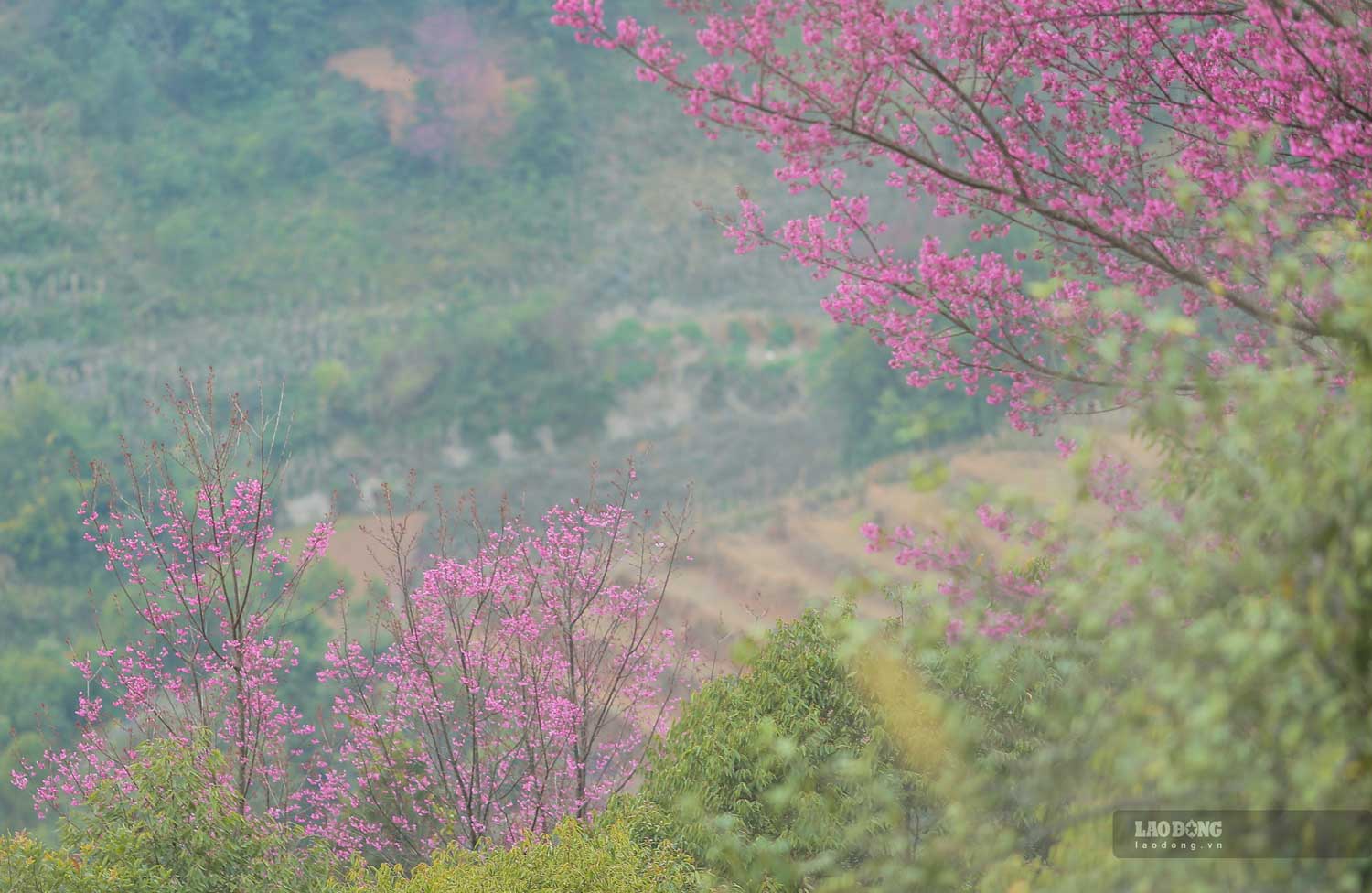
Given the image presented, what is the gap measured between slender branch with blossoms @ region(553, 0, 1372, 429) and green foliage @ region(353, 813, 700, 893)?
275 centimetres

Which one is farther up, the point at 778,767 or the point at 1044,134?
the point at 1044,134

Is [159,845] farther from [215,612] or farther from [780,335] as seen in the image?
[780,335]

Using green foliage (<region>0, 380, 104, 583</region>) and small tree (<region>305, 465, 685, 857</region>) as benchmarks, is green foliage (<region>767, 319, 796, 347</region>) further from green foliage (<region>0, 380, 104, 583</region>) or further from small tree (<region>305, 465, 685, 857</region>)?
small tree (<region>305, 465, 685, 857</region>)

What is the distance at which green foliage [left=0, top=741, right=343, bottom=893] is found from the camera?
19.8 ft

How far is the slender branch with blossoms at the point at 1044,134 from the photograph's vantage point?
5008mm

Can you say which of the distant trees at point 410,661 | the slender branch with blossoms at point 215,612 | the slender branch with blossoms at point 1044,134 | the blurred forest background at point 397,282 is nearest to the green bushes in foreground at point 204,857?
the slender branch with blossoms at point 215,612

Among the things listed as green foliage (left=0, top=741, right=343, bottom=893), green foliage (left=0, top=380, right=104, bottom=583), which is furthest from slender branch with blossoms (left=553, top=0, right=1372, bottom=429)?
green foliage (left=0, top=380, right=104, bottom=583)

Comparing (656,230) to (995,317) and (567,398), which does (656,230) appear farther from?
(995,317)

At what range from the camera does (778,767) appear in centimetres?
660

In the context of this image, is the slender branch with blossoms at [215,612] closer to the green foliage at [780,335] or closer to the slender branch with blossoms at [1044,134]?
the slender branch with blossoms at [1044,134]

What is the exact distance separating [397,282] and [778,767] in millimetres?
43035

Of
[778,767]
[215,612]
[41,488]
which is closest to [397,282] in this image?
[41,488]

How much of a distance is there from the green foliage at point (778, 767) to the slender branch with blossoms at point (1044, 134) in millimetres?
1766

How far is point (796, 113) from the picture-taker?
5.39 metres
